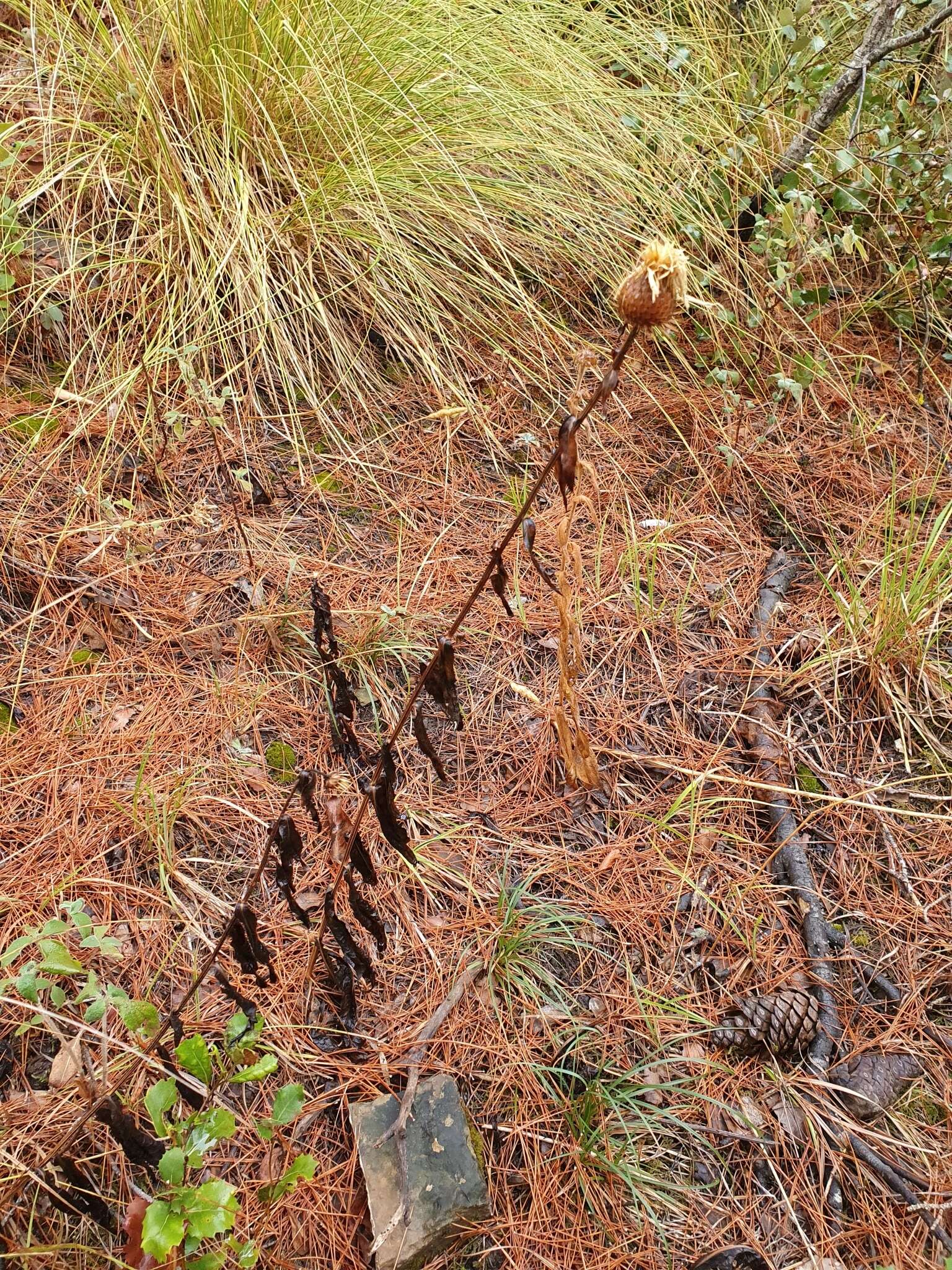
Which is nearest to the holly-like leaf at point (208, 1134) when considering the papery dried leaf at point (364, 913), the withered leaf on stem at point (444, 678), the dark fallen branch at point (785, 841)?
the papery dried leaf at point (364, 913)

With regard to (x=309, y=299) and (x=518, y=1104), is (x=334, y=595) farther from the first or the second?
(x=518, y=1104)

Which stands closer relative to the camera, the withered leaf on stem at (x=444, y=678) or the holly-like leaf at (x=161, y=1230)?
the holly-like leaf at (x=161, y=1230)

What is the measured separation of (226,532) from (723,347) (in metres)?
1.46

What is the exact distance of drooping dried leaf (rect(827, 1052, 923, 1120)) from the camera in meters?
1.29

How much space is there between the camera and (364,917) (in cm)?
116

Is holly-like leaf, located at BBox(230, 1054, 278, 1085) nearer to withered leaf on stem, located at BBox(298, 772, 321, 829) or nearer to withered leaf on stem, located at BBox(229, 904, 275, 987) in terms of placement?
withered leaf on stem, located at BBox(229, 904, 275, 987)

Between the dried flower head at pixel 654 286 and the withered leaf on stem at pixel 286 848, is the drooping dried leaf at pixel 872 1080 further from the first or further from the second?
the dried flower head at pixel 654 286

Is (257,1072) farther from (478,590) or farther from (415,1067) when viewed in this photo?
(478,590)

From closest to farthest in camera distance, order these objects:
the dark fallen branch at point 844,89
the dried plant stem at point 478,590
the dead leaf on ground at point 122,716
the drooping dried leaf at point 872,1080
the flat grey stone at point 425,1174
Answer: the dried plant stem at point 478,590 < the flat grey stone at point 425,1174 < the drooping dried leaf at point 872,1080 < the dead leaf on ground at point 122,716 < the dark fallen branch at point 844,89

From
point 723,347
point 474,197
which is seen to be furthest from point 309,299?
point 723,347

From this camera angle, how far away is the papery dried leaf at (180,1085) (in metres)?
1.03

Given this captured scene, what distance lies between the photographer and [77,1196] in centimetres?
103

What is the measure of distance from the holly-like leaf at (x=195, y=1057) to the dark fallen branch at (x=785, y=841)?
2.94 ft

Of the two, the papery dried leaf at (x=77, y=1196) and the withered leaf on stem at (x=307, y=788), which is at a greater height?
the withered leaf on stem at (x=307, y=788)
